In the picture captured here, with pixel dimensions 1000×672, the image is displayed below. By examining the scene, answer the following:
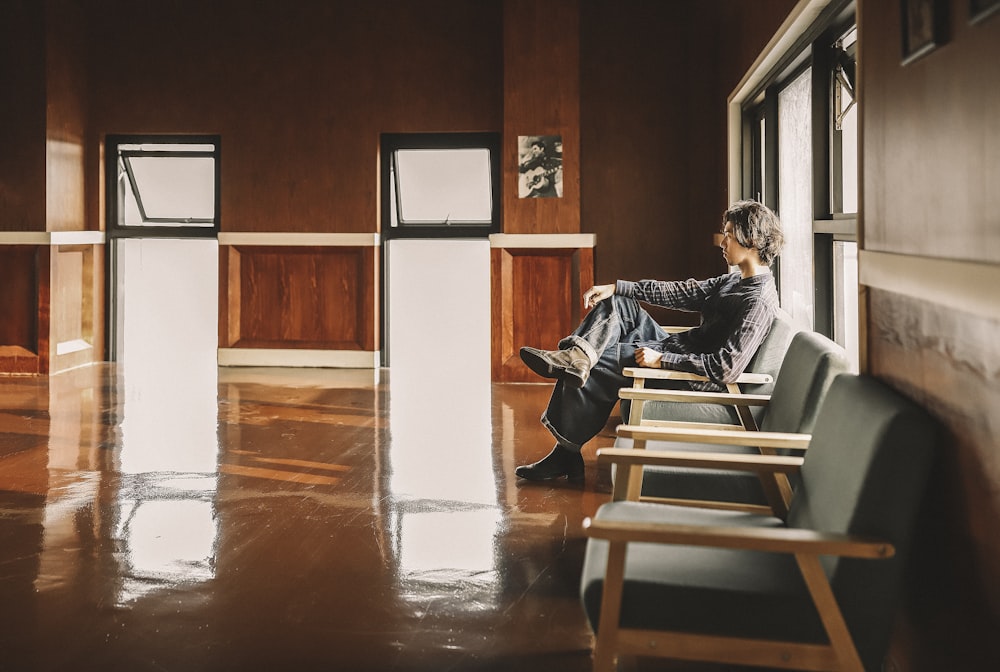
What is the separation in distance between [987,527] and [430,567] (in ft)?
6.13

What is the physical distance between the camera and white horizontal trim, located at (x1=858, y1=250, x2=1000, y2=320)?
1652 millimetres

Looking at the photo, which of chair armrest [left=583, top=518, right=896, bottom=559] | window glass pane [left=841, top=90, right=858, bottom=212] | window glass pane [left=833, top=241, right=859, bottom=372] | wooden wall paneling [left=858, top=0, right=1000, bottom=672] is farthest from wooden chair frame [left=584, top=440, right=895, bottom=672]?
window glass pane [left=841, top=90, right=858, bottom=212]

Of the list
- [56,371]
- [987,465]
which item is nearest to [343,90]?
[56,371]

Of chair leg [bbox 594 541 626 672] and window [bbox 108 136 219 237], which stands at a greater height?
window [bbox 108 136 219 237]

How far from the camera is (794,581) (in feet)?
6.61

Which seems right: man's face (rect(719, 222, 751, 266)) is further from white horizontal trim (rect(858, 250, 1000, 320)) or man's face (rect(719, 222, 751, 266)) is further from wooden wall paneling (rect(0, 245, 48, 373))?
wooden wall paneling (rect(0, 245, 48, 373))

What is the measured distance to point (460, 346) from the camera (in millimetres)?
8539

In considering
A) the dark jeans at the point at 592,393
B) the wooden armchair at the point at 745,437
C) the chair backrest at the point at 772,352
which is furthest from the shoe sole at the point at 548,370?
the wooden armchair at the point at 745,437

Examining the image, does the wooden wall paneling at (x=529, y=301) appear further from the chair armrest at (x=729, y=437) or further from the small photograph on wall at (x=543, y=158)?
the chair armrest at (x=729, y=437)

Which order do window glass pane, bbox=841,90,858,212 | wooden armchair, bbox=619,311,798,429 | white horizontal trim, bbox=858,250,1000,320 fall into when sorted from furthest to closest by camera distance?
window glass pane, bbox=841,90,858,212 < wooden armchair, bbox=619,311,798,429 < white horizontal trim, bbox=858,250,1000,320

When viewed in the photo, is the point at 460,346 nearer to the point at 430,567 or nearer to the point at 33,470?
the point at 33,470

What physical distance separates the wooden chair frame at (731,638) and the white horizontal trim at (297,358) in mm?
6528

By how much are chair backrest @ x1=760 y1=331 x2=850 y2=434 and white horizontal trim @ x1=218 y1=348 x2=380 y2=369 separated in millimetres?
5407

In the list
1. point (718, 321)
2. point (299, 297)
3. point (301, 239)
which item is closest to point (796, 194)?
point (718, 321)
